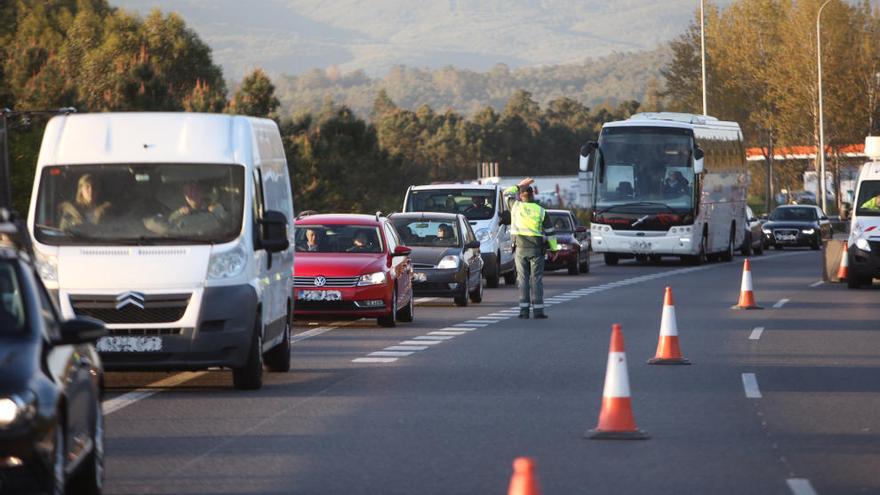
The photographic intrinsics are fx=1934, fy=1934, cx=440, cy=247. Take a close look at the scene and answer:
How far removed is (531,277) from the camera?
85.1 ft

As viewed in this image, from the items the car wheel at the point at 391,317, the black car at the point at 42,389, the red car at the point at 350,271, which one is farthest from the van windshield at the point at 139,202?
the car wheel at the point at 391,317

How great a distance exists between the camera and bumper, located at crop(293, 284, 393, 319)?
2347 cm

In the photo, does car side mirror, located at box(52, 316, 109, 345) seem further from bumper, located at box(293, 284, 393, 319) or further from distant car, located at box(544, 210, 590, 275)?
distant car, located at box(544, 210, 590, 275)

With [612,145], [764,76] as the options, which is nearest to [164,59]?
[612,145]

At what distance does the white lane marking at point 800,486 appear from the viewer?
10.2m

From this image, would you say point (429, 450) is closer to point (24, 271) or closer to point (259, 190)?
point (24, 271)

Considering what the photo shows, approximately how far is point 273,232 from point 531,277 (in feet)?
32.5

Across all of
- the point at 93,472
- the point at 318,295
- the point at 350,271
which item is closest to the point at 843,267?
the point at 350,271

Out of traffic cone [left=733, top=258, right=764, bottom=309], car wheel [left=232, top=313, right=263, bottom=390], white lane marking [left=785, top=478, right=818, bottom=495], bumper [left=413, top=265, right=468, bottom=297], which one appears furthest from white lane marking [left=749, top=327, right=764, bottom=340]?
white lane marking [left=785, top=478, right=818, bottom=495]

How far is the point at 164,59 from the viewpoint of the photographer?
69.3 meters

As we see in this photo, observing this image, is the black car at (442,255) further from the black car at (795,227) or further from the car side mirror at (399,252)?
the black car at (795,227)

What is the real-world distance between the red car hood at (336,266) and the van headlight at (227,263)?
781cm

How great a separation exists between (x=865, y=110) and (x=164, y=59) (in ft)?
133

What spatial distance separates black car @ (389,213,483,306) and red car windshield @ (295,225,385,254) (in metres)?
3.85
